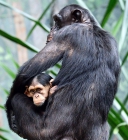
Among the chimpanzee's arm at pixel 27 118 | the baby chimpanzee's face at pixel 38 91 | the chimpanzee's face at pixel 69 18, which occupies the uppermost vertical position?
the chimpanzee's face at pixel 69 18

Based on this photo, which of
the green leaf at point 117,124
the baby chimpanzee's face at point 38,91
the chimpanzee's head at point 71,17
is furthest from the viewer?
the green leaf at point 117,124

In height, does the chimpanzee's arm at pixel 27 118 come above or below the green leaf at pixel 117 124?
above

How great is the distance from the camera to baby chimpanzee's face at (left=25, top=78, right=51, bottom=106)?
2621mm

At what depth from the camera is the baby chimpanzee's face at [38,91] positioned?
8.60ft

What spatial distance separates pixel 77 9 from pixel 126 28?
34 centimetres

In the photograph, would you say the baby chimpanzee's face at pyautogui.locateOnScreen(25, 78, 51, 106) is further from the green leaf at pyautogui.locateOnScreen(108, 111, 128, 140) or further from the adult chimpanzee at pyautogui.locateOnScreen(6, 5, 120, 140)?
the green leaf at pyautogui.locateOnScreen(108, 111, 128, 140)

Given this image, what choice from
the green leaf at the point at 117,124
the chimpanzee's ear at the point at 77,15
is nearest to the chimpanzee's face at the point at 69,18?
the chimpanzee's ear at the point at 77,15

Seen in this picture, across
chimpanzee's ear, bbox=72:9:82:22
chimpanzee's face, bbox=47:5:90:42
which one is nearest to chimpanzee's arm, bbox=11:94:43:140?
chimpanzee's face, bbox=47:5:90:42

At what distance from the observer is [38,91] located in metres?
2.64

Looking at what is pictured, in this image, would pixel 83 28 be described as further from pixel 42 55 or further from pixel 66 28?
pixel 42 55

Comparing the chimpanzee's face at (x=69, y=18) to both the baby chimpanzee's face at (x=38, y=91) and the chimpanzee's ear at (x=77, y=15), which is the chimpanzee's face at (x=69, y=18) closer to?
the chimpanzee's ear at (x=77, y=15)

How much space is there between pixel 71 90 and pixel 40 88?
16 cm

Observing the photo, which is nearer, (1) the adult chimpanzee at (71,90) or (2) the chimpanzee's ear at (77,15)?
(1) the adult chimpanzee at (71,90)

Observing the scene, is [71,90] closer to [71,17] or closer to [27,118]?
[27,118]
